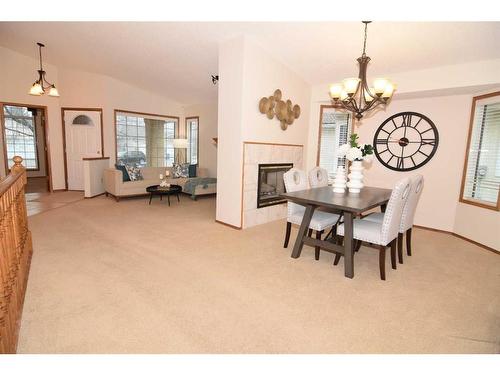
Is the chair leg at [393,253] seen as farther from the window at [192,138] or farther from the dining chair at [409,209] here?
the window at [192,138]

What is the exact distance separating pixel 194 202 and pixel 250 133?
2.52 m

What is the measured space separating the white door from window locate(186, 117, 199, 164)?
2283 millimetres

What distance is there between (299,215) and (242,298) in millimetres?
1350

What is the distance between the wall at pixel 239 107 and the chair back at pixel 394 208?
2.02 meters

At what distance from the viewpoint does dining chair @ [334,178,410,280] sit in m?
2.51

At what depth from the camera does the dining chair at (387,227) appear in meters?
2.51

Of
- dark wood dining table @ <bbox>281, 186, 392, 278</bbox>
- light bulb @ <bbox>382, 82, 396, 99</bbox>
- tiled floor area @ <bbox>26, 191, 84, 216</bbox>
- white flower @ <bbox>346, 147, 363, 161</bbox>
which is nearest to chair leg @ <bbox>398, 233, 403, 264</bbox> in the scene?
dark wood dining table @ <bbox>281, 186, 392, 278</bbox>

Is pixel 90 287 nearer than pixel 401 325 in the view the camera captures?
No

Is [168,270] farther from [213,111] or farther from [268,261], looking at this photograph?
[213,111]

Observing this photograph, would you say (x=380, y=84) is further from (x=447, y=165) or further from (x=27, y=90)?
(x=27, y=90)
